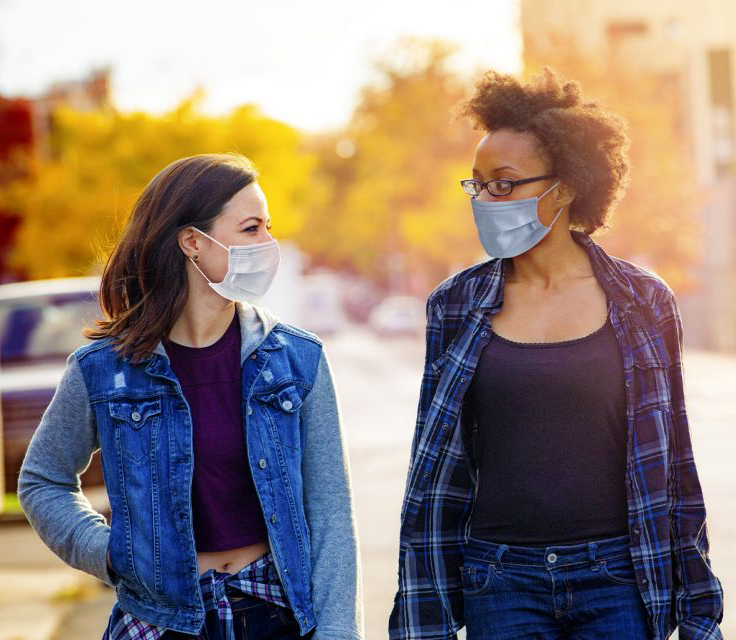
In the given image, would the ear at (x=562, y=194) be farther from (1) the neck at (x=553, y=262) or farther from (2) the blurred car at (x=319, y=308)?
(2) the blurred car at (x=319, y=308)

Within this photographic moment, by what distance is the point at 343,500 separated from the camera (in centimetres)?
314

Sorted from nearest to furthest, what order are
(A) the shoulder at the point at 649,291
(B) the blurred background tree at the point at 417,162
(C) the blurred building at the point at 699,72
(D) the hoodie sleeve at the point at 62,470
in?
(D) the hoodie sleeve at the point at 62,470 → (A) the shoulder at the point at 649,291 → (C) the blurred building at the point at 699,72 → (B) the blurred background tree at the point at 417,162

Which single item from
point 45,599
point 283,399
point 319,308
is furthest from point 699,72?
point 283,399

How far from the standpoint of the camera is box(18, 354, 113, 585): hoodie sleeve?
304 centimetres

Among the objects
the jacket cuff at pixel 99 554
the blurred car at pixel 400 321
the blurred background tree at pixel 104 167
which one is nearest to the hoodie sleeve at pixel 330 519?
the jacket cuff at pixel 99 554

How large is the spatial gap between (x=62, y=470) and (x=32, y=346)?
7.31 metres

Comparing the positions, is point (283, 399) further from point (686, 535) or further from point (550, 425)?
point (686, 535)

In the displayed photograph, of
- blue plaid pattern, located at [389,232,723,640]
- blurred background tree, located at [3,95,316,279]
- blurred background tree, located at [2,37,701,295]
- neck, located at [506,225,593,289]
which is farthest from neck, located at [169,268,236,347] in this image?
blurred background tree, located at [3,95,316,279]

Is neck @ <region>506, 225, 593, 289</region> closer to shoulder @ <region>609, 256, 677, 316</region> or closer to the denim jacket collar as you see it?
shoulder @ <region>609, 256, 677, 316</region>

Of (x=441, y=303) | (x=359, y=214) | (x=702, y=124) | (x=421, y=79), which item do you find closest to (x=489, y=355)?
(x=441, y=303)

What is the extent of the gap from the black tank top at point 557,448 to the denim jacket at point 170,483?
1.48 ft

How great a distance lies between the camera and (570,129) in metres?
3.56

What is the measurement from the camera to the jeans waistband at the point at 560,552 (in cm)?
322

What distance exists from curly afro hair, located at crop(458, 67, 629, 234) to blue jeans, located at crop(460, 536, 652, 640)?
1.02 metres
